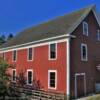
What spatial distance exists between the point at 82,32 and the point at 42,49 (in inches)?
196

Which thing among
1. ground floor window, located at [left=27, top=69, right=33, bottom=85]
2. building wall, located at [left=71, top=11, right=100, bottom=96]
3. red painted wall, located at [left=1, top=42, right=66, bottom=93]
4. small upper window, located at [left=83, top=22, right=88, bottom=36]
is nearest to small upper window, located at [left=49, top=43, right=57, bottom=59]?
red painted wall, located at [left=1, top=42, right=66, bottom=93]

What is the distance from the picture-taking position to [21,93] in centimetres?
2206

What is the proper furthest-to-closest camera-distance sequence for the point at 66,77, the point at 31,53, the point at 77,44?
the point at 31,53 < the point at 77,44 < the point at 66,77

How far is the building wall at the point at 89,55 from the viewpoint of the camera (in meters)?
21.3

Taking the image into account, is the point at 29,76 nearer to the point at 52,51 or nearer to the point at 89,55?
the point at 52,51

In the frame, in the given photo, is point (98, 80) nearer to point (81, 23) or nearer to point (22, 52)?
point (81, 23)

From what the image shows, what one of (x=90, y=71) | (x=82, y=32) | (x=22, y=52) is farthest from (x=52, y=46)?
(x=22, y=52)

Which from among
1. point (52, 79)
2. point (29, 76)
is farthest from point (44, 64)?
point (29, 76)

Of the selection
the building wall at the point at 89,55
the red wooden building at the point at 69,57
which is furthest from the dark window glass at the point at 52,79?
the building wall at the point at 89,55

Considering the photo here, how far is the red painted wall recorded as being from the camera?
68.7 feet

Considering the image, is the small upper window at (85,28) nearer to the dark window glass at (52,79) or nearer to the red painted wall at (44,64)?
the red painted wall at (44,64)

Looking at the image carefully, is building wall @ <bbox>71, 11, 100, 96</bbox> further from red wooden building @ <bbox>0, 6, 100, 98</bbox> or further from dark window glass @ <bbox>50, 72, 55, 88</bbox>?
dark window glass @ <bbox>50, 72, 55, 88</bbox>

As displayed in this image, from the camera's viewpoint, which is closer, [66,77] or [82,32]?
[66,77]

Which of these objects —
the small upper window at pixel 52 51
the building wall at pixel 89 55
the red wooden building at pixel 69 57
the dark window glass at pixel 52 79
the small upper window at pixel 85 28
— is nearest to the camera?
the red wooden building at pixel 69 57
